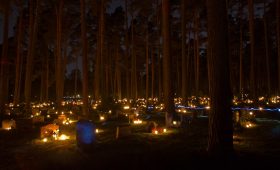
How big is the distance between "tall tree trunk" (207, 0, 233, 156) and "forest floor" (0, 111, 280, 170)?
1.63 feet

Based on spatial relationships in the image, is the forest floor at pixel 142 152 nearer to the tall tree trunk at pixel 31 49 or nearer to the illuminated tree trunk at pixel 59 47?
the tall tree trunk at pixel 31 49

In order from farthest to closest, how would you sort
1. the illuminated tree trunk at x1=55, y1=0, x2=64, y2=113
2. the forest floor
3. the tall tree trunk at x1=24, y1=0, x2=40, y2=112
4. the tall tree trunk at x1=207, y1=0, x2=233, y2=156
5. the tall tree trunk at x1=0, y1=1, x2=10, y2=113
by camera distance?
1. the illuminated tree trunk at x1=55, y1=0, x2=64, y2=113
2. the tall tree trunk at x1=24, y1=0, x2=40, y2=112
3. the tall tree trunk at x1=0, y1=1, x2=10, y2=113
4. the tall tree trunk at x1=207, y1=0, x2=233, y2=156
5. the forest floor

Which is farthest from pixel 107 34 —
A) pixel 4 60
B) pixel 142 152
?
pixel 142 152

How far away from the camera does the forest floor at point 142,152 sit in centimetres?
1007

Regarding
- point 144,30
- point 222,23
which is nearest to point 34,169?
point 222,23

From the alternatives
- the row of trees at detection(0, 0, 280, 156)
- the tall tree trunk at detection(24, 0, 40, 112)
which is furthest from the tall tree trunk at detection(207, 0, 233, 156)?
the tall tree trunk at detection(24, 0, 40, 112)

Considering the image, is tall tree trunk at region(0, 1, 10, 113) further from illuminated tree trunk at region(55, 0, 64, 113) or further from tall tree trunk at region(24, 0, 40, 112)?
illuminated tree trunk at region(55, 0, 64, 113)

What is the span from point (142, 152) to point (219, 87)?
3.43 meters

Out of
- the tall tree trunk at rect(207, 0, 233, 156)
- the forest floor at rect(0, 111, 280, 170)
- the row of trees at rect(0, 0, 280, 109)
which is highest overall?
the row of trees at rect(0, 0, 280, 109)

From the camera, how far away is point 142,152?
40.2 ft

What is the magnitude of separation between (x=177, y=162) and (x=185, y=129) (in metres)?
9.76

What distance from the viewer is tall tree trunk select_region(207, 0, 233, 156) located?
1079cm

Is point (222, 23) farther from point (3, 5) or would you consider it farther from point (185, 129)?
point (3, 5)

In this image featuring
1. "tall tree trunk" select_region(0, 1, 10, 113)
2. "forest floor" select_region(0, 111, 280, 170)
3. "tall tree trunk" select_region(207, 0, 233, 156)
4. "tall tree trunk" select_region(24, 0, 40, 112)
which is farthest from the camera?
"tall tree trunk" select_region(24, 0, 40, 112)
